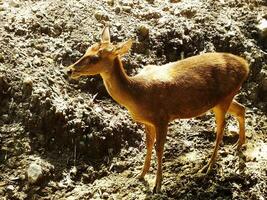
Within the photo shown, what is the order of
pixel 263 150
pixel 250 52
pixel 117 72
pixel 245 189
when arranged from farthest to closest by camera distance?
pixel 250 52 < pixel 263 150 < pixel 245 189 < pixel 117 72

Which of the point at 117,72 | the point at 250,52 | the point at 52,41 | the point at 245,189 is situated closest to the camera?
the point at 117,72

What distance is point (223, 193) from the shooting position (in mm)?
5617

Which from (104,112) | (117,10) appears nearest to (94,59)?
(104,112)

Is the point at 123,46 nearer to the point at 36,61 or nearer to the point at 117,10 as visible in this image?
the point at 36,61

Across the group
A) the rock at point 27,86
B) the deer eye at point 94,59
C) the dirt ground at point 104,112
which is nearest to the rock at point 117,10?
the dirt ground at point 104,112

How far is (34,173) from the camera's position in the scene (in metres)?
5.63

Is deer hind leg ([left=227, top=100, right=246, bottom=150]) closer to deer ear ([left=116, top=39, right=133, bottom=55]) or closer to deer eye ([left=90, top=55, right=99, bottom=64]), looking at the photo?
deer ear ([left=116, top=39, right=133, bottom=55])

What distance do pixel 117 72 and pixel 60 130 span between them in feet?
3.73

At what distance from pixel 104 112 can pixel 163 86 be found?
109 cm

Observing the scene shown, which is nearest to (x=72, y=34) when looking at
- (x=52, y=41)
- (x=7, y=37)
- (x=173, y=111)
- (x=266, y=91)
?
(x=52, y=41)

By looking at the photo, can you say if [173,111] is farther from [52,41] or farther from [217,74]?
[52,41]

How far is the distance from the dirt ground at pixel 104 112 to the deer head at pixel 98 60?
3.23ft

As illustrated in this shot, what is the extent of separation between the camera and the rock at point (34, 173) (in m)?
5.62

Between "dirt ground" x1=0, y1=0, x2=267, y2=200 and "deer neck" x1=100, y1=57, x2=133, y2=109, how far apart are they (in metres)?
0.86
